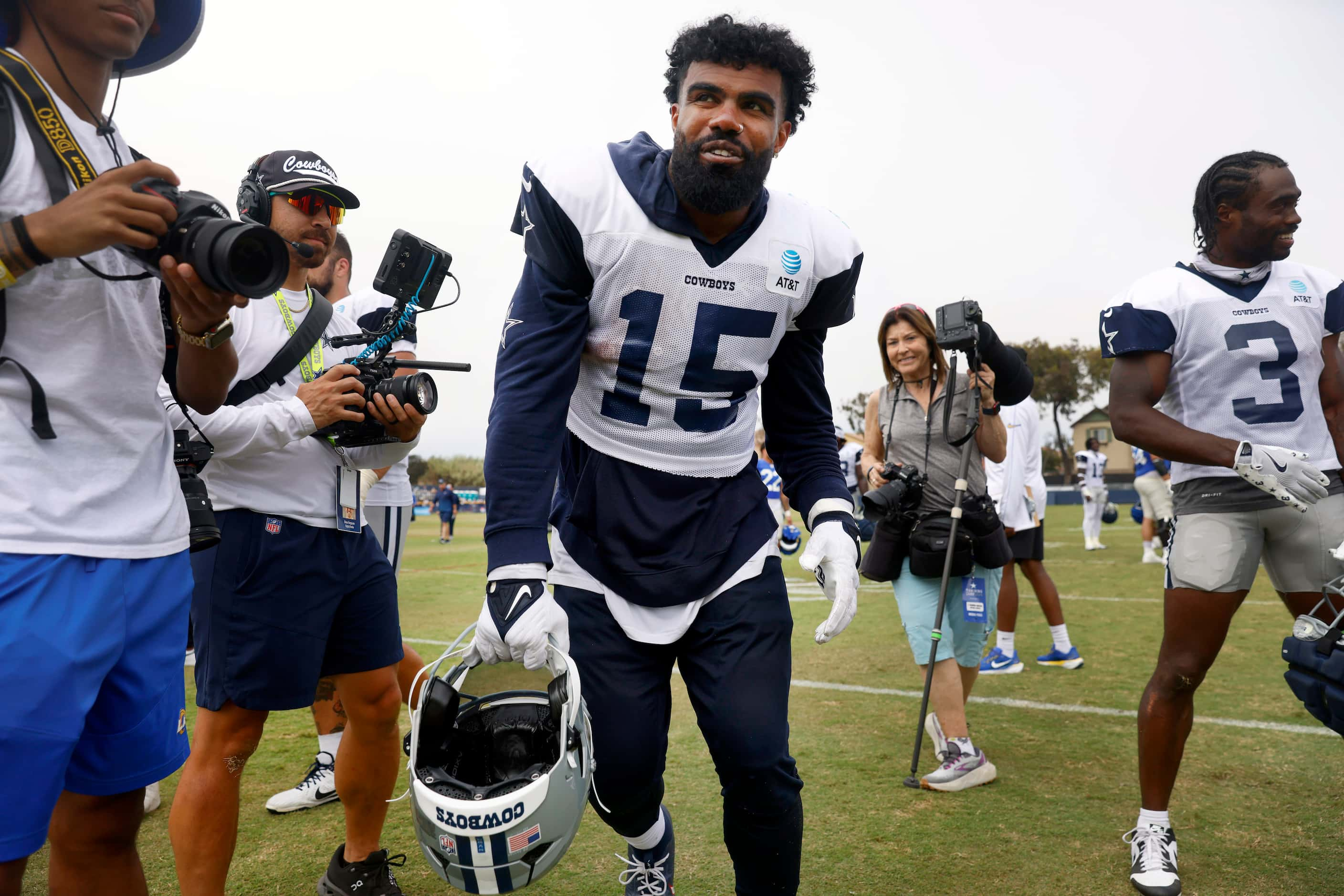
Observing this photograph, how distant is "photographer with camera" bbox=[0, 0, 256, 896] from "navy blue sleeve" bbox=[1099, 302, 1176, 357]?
3.07m

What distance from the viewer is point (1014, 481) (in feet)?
23.2

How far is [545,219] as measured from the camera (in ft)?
7.77

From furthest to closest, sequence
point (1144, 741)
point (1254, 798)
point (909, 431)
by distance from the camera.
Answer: point (909, 431), point (1254, 798), point (1144, 741)

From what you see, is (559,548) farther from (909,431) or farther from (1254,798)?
(1254,798)

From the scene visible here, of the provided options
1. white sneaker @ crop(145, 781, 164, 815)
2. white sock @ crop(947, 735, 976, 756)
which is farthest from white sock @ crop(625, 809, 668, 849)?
white sneaker @ crop(145, 781, 164, 815)

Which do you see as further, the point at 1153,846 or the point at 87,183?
the point at 1153,846

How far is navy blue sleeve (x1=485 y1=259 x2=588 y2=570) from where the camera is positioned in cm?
225

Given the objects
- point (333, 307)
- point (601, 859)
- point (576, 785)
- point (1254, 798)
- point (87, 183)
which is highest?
point (87, 183)

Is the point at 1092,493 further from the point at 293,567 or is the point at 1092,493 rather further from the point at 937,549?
the point at 293,567

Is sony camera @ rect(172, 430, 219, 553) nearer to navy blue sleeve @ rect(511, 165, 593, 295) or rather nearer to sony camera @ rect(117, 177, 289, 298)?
sony camera @ rect(117, 177, 289, 298)

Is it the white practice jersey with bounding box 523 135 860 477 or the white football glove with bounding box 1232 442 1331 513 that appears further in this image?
the white football glove with bounding box 1232 442 1331 513

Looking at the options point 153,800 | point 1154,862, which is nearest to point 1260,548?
point 1154,862

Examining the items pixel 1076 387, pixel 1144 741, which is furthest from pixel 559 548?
pixel 1076 387

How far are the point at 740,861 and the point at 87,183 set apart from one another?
218cm
